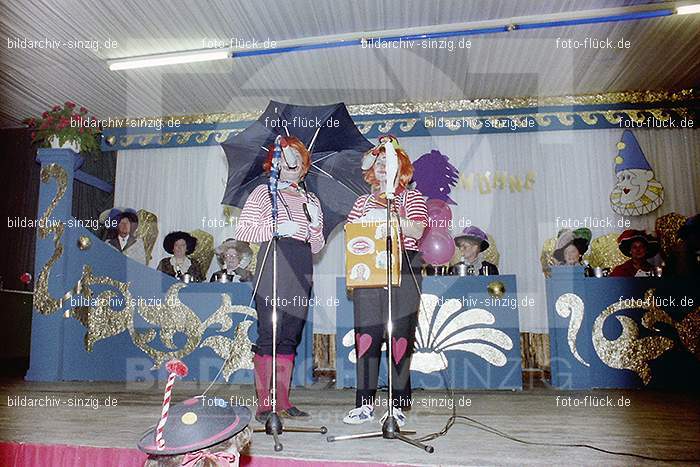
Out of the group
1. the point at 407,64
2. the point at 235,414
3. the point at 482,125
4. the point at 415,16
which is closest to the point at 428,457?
the point at 235,414

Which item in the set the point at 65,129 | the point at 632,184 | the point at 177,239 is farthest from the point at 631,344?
the point at 65,129

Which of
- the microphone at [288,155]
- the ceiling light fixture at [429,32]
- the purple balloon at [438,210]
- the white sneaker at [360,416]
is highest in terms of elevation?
the ceiling light fixture at [429,32]

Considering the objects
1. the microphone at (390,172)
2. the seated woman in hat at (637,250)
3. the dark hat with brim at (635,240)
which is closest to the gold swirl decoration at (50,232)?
the microphone at (390,172)

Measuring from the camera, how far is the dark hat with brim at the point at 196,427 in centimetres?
140

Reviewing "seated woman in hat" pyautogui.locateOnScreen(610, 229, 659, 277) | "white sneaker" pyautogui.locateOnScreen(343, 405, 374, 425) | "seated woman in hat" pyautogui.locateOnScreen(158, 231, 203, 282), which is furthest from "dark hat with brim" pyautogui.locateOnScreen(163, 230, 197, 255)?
"seated woman in hat" pyautogui.locateOnScreen(610, 229, 659, 277)

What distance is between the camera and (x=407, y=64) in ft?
19.8

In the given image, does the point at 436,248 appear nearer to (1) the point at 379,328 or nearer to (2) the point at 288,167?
(1) the point at 379,328

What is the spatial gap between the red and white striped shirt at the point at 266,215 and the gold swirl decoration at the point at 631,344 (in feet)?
9.94

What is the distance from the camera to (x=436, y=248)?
5.88 metres

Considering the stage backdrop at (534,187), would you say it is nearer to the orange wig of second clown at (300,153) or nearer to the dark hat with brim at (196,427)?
the orange wig of second clown at (300,153)

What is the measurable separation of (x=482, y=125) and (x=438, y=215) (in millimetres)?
1464

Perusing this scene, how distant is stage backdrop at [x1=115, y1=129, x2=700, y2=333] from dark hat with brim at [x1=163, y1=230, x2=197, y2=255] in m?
0.39

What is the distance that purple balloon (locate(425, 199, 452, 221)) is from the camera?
21.5 feet

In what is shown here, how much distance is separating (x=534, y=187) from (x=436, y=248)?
1964mm
